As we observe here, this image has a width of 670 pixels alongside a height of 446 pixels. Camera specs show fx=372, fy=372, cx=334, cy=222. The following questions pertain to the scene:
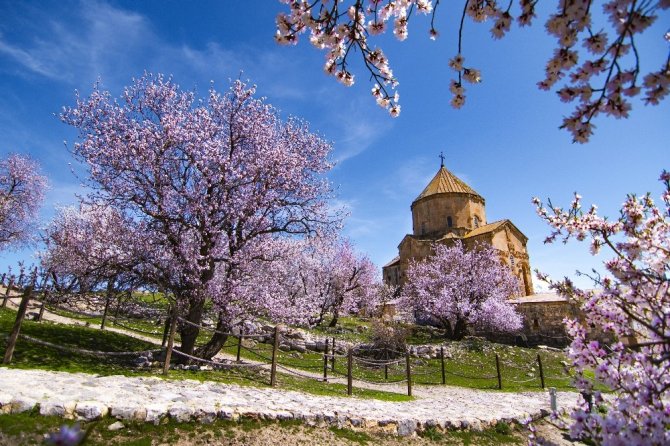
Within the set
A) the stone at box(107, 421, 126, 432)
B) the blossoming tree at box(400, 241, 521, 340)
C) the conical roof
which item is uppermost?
the conical roof

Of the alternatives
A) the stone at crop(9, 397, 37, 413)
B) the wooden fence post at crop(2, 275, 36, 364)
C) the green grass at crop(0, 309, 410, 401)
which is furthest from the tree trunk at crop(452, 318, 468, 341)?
the stone at crop(9, 397, 37, 413)

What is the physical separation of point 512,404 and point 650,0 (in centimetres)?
1278

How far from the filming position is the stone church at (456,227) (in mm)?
37438

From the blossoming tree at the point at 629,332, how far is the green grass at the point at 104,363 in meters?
7.96

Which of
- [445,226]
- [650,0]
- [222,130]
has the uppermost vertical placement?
[445,226]

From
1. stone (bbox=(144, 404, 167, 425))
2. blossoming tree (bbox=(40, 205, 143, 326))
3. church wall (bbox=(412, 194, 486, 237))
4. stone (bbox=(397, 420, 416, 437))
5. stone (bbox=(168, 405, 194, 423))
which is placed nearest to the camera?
stone (bbox=(144, 404, 167, 425))

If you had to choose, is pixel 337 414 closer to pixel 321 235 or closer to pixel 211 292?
pixel 211 292

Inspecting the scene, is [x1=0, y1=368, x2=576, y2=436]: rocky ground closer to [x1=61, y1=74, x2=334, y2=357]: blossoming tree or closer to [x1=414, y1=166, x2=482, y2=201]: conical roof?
[x1=61, y1=74, x2=334, y2=357]: blossoming tree

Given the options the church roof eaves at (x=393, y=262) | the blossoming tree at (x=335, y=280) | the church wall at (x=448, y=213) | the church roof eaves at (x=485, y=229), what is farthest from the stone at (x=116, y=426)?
the church roof eaves at (x=393, y=262)

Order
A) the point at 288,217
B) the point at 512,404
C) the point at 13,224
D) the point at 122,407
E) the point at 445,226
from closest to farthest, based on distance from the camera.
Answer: the point at 122,407, the point at 512,404, the point at 288,217, the point at 13,224, the point at 445,226

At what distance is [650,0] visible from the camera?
7.39 feet

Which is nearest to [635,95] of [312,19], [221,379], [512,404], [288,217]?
[312,19]

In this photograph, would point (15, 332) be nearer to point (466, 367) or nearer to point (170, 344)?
point (170, 344)

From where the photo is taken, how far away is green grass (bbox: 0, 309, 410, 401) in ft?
28.9
